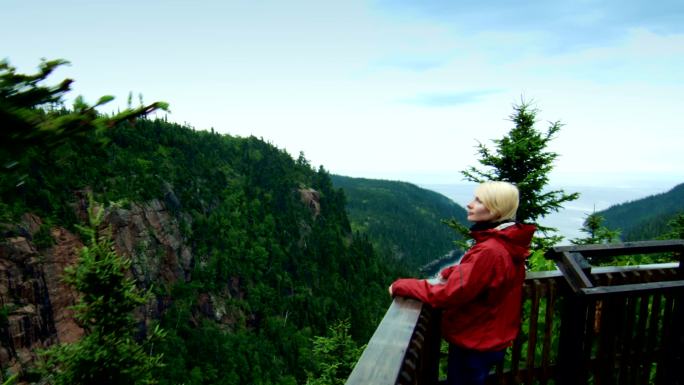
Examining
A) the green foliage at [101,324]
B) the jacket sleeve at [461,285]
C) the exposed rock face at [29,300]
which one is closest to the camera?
the jacket sleeve at [461,285]

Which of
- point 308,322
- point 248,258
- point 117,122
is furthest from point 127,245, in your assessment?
point 117,122

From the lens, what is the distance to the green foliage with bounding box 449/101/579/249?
48.9 ft

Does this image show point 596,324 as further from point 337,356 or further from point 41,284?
point 41,284

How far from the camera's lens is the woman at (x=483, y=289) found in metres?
2.47

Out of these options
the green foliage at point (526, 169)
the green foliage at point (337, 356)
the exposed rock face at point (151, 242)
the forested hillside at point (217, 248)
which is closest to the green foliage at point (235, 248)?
the forested hillside at point (217, 248)

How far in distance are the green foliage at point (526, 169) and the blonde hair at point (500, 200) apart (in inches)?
475

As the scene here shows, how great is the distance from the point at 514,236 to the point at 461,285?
1.50ft

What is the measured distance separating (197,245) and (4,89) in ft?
368

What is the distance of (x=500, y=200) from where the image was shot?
108 inches

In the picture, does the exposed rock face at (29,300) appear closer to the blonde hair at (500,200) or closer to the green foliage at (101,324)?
the green foliage at (101,324)

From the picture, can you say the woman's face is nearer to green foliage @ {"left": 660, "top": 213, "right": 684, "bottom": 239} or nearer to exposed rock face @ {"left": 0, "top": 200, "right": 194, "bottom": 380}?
green foliage @ {"left": 660, "top": 213, "right": 684, "bottom": 239}

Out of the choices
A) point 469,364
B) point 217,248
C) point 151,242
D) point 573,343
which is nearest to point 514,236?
point 469,364

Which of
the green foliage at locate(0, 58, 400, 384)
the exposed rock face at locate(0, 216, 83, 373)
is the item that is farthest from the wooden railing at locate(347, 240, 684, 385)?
the exposed rock face at locate(0, 216, 83, 373)

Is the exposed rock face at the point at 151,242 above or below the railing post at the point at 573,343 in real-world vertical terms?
below
